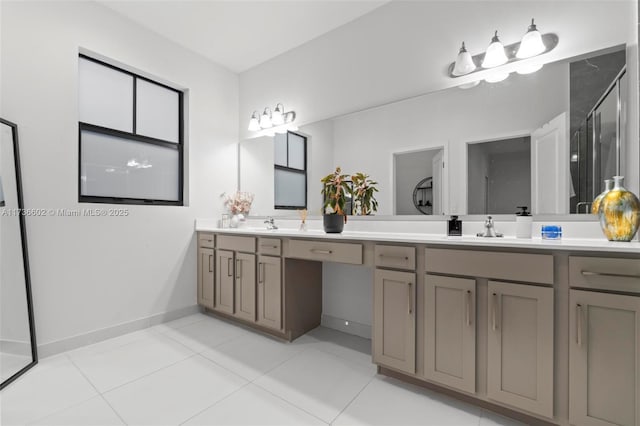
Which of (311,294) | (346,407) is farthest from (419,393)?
(311,294)

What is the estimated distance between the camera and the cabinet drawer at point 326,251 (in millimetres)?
1961

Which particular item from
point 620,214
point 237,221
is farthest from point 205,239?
point 620,214

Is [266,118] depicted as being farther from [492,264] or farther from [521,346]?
[521,346]

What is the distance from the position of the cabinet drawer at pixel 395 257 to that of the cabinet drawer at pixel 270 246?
0.87m

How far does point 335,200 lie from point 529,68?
155cm

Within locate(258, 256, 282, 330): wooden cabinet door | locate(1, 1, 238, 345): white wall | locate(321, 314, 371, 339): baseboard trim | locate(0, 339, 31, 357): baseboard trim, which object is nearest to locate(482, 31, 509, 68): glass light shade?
locate(258, 256, 282, 330): wooden cabinet door

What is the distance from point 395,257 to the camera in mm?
1792

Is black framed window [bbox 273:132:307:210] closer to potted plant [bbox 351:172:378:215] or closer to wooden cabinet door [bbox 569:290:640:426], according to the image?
potted plant [bbox 351:172:378:215]

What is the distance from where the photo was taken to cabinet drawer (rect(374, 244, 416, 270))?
1.73 meters

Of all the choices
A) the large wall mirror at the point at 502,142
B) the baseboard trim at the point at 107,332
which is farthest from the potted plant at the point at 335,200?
the baseboard trim at the point at 107,332

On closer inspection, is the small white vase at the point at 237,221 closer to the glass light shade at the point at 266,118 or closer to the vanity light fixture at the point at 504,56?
the glass light shade at the point at 266,118

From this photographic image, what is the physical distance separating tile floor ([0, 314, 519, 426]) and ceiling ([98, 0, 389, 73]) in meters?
2.88

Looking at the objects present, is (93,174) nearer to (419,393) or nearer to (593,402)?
(419,393)

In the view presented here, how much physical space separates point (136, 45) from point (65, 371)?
9.09 ft
